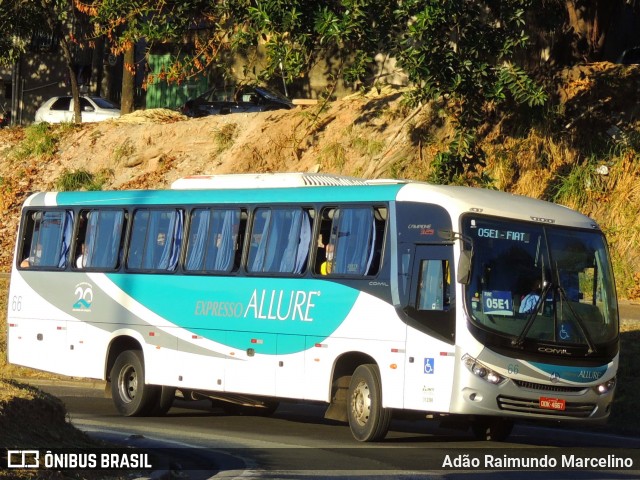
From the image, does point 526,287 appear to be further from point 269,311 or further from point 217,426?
point 217,426

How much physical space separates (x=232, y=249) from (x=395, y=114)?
1502 cm

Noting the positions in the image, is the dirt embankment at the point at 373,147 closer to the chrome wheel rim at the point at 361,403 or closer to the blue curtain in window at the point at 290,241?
the blue curtain in window at the point at 290,241

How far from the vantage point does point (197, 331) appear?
1794 centimetres

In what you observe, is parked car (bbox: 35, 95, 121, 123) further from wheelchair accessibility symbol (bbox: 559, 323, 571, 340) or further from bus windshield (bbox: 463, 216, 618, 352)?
wheelchair accessibility symbol (bbox: 559, 323, 571, 340)

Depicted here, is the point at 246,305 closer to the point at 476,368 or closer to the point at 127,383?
the point at 127,383

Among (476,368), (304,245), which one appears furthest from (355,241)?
(476,368)

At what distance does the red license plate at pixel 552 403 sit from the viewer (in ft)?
48.1

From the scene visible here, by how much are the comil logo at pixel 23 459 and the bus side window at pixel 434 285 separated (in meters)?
5.49

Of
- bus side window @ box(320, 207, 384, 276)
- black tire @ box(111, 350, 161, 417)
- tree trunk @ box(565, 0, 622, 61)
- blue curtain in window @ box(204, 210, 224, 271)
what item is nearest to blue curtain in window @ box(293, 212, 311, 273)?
bus side window @ box(320, 207, 384, 276)

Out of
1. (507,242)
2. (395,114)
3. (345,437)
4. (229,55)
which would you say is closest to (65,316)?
(345,437)

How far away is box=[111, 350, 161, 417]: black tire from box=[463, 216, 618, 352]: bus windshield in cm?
571

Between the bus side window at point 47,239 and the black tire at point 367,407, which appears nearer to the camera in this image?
the black tire at point 367,407

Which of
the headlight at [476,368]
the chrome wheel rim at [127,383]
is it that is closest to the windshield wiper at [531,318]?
the headlight at [476,368]

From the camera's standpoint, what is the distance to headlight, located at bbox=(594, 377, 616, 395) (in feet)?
49.5
